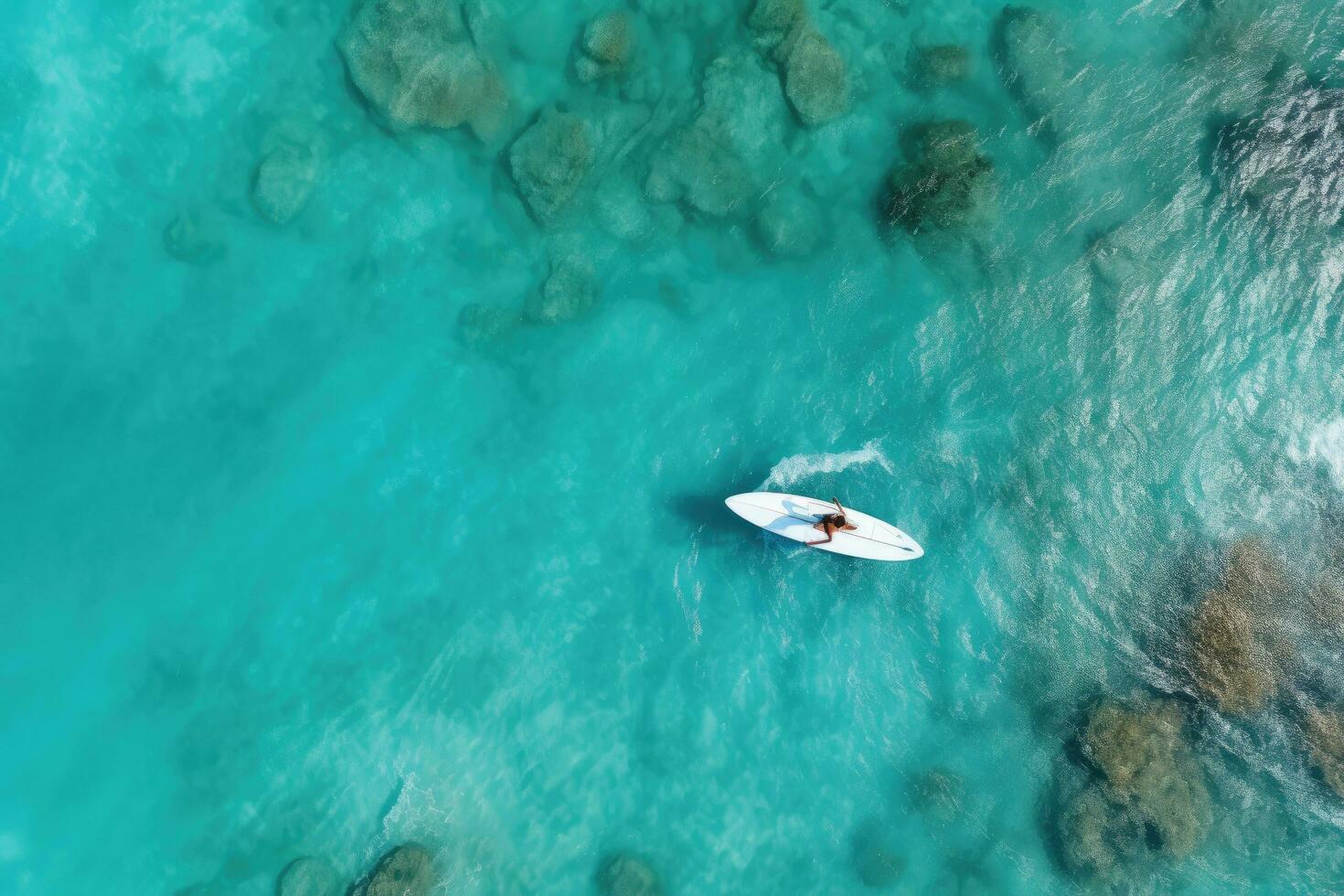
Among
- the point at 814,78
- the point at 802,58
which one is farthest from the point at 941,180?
the point at 802,58

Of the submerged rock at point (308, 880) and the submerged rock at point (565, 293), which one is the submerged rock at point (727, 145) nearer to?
the submerged rock at point (565, 293)

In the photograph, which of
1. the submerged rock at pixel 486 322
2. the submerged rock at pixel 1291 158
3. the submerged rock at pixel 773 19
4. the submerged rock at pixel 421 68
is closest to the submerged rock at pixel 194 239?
the submerged rock at pixel 421 68

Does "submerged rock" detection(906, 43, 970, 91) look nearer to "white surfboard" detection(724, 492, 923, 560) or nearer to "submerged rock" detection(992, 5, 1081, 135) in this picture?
"submerged rock" detection(992, 5, 1081, 135)

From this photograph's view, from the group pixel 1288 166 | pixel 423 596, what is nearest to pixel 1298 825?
pixel 1288 166

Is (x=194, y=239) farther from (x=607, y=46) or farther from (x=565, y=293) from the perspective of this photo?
(x=607, y=46)

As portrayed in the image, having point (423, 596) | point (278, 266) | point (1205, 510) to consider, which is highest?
point (278, 266)

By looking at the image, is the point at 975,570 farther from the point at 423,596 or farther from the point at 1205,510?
the point at 423,596
